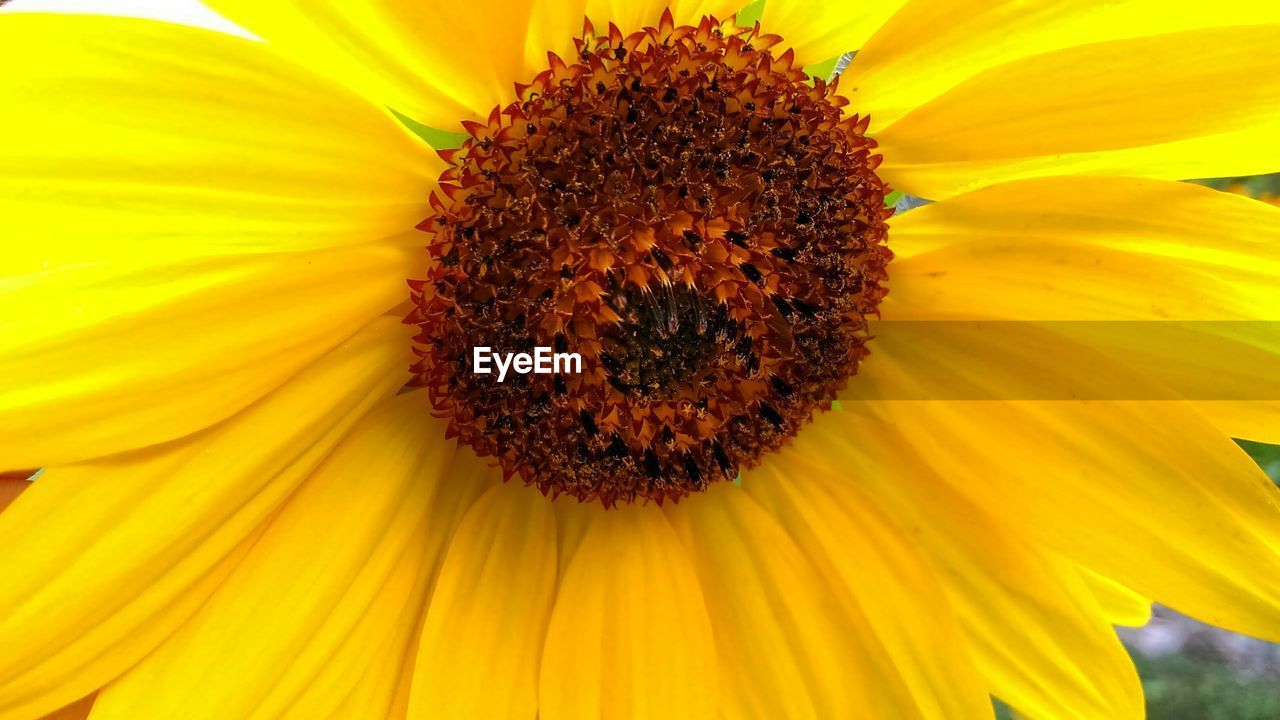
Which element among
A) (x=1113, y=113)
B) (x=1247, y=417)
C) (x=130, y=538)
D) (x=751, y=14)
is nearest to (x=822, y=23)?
(x=751, y=14)

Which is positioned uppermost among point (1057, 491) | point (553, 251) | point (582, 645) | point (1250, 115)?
point (1250, 115)

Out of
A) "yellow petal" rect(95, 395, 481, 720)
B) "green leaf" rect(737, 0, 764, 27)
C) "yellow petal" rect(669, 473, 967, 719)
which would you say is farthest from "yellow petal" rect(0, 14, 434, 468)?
"yellow petal" rect(669, 473, 967, 719)

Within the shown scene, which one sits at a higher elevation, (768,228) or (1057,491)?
(768,228)

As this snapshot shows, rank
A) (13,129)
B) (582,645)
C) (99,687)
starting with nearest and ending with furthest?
(13,129)
(99,687)
(582,645)

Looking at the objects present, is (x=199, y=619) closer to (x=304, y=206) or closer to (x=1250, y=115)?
(x=304, y=206)

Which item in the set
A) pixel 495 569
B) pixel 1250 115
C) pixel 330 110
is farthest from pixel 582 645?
pixel 1250 115

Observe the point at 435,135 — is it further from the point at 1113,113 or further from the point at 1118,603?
the point at 1118,603

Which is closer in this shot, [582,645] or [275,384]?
[275,384]

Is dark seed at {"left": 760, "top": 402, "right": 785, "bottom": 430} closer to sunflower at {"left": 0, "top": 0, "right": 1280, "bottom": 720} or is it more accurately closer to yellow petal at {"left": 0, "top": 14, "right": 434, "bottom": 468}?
sunflower at {"left": 0, "top": 0, "right": 1280, "bottom": 720}
